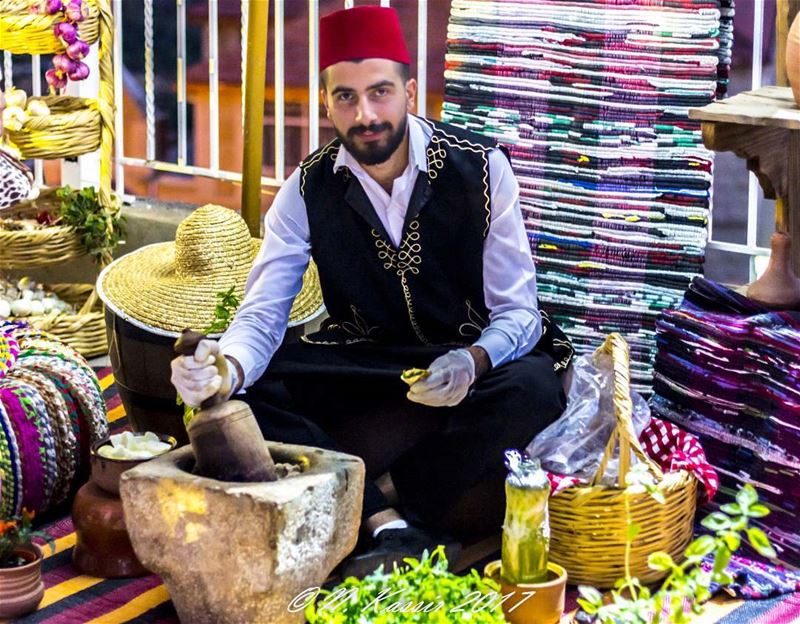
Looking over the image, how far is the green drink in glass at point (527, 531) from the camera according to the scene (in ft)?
9.16

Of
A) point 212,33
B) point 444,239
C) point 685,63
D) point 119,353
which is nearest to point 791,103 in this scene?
point 685,63

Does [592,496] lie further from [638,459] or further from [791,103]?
[791,103]

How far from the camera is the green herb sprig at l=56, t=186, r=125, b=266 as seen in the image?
15.6 ft

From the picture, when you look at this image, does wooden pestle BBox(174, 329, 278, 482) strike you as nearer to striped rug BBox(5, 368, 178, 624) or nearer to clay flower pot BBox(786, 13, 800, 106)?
striped rug BBox(5, 368, 178, 624)

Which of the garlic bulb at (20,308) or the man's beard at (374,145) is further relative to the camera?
the garlic bulb at (20,308)

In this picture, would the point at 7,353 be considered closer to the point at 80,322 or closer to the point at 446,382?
the point at 446,382

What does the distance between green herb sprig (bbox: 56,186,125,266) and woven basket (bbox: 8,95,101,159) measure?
0.64 ft

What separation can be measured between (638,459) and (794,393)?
1.42ft

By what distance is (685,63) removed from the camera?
3.74 metres

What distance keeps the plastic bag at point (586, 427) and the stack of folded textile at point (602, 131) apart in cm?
58

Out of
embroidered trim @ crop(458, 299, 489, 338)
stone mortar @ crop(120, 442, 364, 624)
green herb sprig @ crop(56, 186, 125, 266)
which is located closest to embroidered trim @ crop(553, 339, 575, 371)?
embroidered trim @ crop(458, 299, 489, 338)

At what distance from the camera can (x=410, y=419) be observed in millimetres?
3285

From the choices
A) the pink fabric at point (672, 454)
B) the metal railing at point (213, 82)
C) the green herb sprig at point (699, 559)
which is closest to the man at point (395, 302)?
the pink fabric at point (672, 454)

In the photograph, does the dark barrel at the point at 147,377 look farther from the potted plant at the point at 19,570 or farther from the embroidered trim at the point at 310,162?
the potted plant at the point at 19,570
